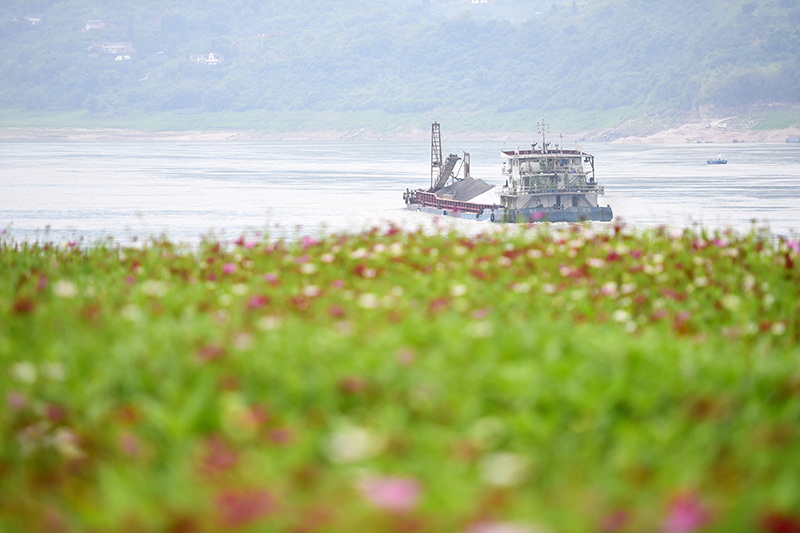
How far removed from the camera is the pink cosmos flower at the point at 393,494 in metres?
2.79

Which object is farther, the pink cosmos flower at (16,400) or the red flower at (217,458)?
the pink cosmos flower at (16,400)

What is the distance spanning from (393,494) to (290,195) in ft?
222

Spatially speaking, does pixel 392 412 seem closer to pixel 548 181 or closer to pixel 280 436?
pixel 280 436

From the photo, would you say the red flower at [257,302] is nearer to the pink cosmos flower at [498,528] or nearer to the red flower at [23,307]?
the red flower at [23,307]

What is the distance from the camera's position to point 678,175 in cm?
8938

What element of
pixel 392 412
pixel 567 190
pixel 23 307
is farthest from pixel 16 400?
pixel 567 190

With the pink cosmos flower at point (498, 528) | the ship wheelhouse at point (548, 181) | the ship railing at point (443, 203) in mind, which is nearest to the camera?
the pink cosmos flower at point (498, 528)

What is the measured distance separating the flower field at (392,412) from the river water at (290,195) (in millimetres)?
18448

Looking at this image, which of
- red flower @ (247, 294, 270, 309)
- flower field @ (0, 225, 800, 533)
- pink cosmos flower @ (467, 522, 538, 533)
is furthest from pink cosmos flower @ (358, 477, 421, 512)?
red flower @ (247, 294, 270, 309)

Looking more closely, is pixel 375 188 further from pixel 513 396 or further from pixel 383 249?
pixel 513 396

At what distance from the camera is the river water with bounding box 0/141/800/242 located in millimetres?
45562

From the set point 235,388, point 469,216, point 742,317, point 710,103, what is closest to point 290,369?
point 235,388

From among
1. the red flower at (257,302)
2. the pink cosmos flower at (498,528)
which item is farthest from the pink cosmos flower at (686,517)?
the red flower at (257,302)

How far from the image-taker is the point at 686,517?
2.77 m
